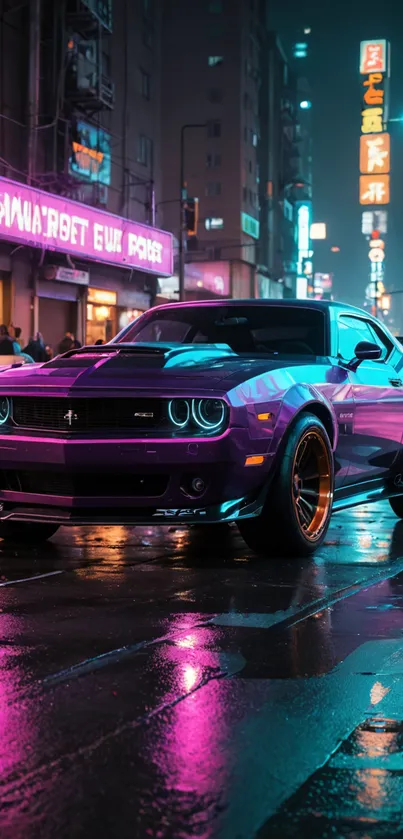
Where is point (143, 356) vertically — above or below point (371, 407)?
above

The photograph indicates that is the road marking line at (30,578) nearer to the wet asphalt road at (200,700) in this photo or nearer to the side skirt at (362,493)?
the wet asphalt road at (200,700)

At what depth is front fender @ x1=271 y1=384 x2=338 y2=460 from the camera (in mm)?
5840

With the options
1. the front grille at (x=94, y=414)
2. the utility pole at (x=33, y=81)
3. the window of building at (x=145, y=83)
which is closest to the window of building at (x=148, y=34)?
the window of building at (x=145, y=83)

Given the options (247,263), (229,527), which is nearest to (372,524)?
(229,527)

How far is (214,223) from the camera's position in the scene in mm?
65688

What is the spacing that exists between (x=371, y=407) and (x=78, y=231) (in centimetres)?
1875

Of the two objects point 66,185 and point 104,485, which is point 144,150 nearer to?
point 66,185

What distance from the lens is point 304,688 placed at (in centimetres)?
338

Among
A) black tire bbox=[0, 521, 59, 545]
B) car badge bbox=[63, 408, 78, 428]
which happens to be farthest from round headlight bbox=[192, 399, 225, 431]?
black tire bbox=[0, 521, 59, 545]

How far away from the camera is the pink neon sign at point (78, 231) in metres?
22.1

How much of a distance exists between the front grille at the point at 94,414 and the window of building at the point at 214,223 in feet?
199

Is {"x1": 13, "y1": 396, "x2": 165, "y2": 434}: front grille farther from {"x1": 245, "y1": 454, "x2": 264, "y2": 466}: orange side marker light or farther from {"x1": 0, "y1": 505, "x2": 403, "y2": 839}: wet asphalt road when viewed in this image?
{"x1": 0, "y1": 505, "x2": 403, "y2": 839}: wet asphalt road

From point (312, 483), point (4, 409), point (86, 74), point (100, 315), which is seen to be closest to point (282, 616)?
point (312, 483)

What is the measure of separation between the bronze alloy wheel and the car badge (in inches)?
49.3
